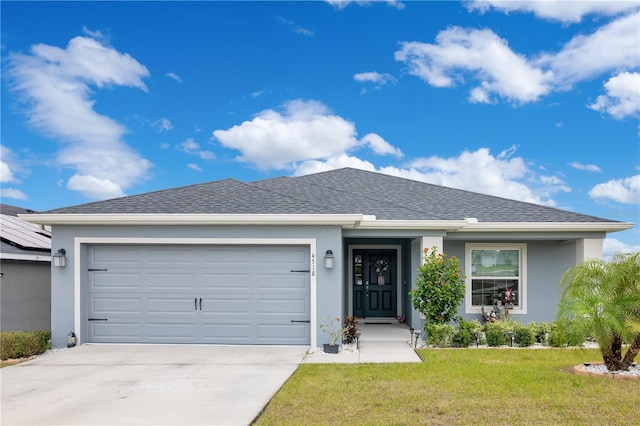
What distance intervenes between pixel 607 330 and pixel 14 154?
14704 millimetres

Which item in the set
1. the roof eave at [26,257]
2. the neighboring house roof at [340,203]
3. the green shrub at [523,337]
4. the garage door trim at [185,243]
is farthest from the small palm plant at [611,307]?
the roof eave at [26,257]

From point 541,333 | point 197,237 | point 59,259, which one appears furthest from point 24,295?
point 541,333

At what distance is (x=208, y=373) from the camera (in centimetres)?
736

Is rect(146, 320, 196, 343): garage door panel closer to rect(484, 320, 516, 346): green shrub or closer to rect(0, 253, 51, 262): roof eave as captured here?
rect(0, 253, 51, 262): roof eave

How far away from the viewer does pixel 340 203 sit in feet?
37.9

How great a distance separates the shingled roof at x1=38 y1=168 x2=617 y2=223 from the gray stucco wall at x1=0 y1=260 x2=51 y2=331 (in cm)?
220

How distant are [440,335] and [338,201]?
13.5 feet

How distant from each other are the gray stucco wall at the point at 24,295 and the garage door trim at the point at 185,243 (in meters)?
1.97

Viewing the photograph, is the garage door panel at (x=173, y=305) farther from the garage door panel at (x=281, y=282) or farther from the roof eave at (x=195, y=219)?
the roof eave at (x=195, y=219)

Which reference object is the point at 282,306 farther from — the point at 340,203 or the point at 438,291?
the point at 438,291

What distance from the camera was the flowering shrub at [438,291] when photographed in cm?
980

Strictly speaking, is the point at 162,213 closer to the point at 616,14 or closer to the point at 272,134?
the point at 272,134

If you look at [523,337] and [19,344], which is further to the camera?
[523,337]

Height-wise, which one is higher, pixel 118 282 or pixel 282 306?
pixel 118 282
